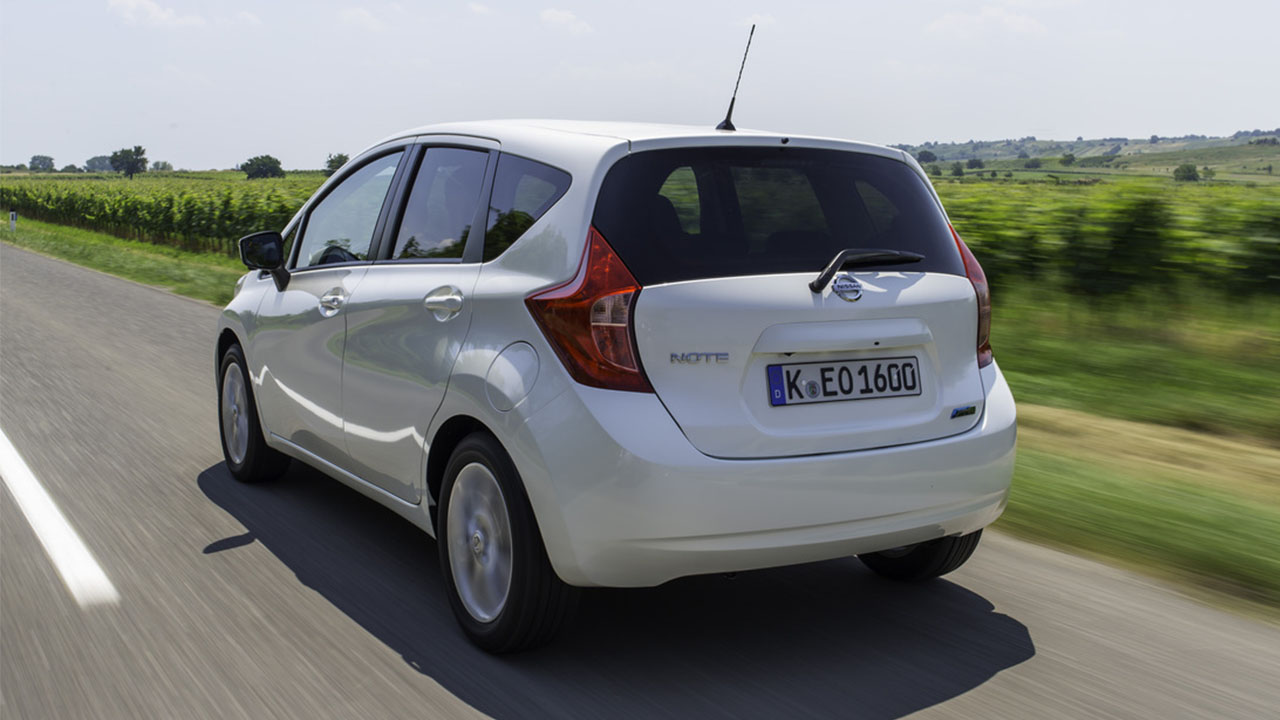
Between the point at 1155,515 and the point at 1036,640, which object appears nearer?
the point at 1036,640

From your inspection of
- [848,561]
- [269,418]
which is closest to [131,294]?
[269,418]

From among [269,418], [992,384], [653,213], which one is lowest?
[269,418]

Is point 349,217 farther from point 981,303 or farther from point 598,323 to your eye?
point 981,303

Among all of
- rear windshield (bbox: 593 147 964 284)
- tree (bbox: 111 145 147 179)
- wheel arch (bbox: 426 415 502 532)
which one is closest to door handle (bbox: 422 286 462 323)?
wheel arch (bbox: 426 415 502 532)

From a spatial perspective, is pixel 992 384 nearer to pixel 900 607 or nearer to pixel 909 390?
pixel 909 390

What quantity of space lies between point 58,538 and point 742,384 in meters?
3.35

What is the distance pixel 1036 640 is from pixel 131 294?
57.6 ft

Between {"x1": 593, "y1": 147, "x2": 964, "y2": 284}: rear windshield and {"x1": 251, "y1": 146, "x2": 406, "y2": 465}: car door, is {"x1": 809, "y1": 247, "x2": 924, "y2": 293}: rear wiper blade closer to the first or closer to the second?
{"x1": 593, "y1": 147, "x2": 964, "y2": 284}: rear windshield

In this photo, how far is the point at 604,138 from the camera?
3.77m

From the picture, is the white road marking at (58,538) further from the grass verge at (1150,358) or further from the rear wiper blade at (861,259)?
the grass verge at (1150,358)

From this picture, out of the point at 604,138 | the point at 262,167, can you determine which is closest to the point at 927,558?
the point at 604,138

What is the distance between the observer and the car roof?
3713mm

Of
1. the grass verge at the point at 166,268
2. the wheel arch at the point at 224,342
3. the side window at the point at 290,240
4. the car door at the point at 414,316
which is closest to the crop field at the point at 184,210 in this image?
the grass verge at the point at 166,268

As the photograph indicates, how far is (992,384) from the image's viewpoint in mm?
4035
